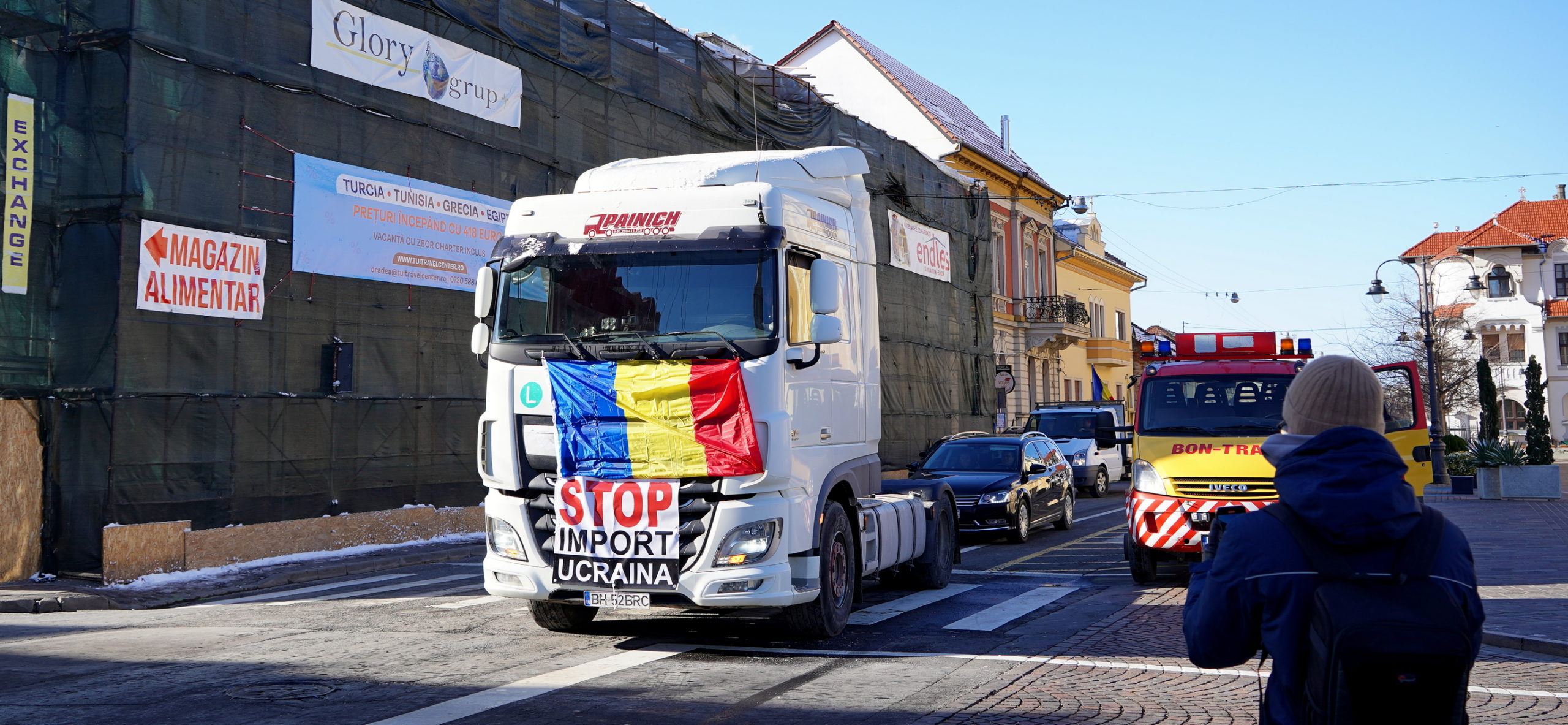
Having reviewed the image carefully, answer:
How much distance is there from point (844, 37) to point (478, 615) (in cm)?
4116

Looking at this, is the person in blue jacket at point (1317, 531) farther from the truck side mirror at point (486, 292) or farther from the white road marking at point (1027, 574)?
the white road marking at point (1027, 574)

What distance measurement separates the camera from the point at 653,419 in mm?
8414

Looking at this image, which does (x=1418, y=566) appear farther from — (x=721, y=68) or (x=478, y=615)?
(x=721, y=68)

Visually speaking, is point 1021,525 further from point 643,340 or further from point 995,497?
point 643,340

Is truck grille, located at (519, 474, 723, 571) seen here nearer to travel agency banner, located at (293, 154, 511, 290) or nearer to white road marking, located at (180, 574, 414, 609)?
white road marking, located at (180, 574, 414, 609)

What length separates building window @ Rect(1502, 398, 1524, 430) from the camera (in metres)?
78.9

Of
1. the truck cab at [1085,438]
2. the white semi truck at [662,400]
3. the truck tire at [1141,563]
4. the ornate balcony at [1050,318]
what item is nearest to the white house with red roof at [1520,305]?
the ornate balcony at [1050,318]

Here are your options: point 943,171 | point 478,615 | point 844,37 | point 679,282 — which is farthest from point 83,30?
point 844,37

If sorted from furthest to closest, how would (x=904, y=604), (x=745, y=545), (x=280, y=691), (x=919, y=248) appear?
(x=919, y=248) → (x=904, y=604) → (x=745, y=545) → (x=280, y=691)

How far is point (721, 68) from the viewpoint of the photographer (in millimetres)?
26250

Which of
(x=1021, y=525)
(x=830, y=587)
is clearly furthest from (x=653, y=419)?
(x=1021, y=525)

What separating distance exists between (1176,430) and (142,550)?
35.7 ft

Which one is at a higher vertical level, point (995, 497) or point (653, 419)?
point (653, 419)

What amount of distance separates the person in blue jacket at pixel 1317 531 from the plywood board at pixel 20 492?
557 inches
